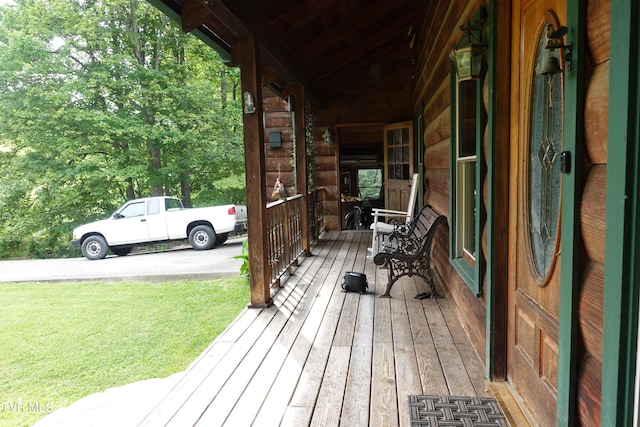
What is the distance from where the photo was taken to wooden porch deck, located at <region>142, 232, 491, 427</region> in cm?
196

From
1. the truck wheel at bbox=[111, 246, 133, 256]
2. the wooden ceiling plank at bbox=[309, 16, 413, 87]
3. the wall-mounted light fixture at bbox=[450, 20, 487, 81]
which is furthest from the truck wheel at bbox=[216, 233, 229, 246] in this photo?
the wall-mounted light fixture at bbox=[450, 20, 487, 81]

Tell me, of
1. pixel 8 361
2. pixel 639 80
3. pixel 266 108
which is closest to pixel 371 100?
pixel 266 108

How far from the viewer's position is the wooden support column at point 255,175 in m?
3.47

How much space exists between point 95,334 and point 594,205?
4886 millimetres

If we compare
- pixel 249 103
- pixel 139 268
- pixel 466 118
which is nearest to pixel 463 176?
pixel 466 118

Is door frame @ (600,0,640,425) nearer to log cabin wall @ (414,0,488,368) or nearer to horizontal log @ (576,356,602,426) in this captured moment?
horizontal log @ (576,356,602,426)

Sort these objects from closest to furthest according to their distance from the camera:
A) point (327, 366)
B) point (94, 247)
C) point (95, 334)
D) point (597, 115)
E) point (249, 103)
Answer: point (597, 115) → point (327, 366) → point (249, 103) → point (95, 334) → point (94, 247)

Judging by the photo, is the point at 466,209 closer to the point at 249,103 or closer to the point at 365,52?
the point at 249,103

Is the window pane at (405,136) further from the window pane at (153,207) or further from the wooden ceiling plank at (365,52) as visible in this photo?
the window pane at (153,207)

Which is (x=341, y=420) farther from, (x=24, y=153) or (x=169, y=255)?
(x=24, y=153)

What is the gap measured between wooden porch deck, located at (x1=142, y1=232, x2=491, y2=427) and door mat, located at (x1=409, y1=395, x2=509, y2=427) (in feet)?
0.19

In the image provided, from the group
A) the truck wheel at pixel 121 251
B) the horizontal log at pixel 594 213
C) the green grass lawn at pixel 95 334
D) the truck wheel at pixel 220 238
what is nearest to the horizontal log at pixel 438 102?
the horizontal log at pixel 594 213

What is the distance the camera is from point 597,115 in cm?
108

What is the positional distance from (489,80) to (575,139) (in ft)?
3.07
